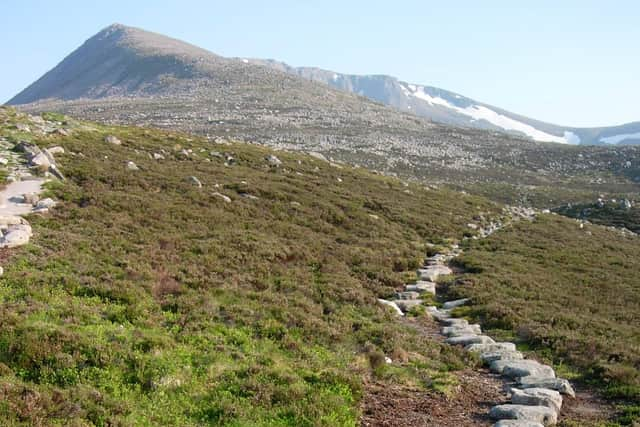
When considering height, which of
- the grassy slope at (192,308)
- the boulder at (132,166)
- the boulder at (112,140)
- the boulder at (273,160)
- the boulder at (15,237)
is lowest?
the grassy slope at (192,308)

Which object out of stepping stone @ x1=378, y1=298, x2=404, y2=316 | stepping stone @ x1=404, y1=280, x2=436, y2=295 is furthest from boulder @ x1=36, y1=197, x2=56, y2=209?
stepping stone @ x1=404, y1=280, x2=436, y2=295

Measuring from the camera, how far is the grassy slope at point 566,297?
45.0 feet

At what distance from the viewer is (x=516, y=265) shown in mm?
25312

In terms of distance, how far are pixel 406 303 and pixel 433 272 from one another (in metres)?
5.11

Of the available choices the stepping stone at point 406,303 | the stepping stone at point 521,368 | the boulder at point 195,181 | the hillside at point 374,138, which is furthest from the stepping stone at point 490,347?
the hillside at point 374,138

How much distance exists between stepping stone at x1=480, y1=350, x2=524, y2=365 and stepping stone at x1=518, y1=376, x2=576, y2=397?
139 centimetres

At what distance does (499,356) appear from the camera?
13.4 meters

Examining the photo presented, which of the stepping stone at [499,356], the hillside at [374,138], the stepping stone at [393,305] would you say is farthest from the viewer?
the hillside at [374,138]

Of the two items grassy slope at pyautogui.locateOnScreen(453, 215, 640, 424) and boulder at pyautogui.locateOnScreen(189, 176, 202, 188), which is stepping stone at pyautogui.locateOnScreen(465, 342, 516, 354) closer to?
grassy slope at pyautogui.locateOnScreen(453, 215, 640, 424)

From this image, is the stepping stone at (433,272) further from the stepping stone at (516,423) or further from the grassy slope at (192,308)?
the stepping stone at (516,423)

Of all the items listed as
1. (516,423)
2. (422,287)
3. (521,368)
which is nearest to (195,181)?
(422,287)

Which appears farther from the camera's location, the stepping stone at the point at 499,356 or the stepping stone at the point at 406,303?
the stepping stone at the point at 406,303

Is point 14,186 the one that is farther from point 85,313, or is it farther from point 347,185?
point 347,185

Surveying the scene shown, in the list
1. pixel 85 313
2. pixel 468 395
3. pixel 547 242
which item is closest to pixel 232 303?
pixel 85 313
